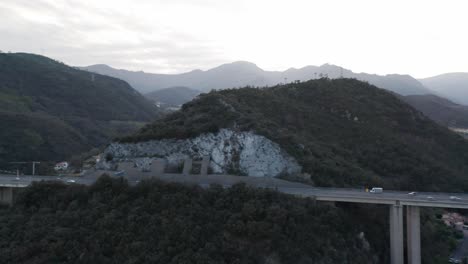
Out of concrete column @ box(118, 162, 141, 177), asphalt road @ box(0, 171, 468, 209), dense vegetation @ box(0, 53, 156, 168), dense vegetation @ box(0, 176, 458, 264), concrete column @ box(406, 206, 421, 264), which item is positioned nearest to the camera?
dense vegetation @ box(0, 176, 458, 264)

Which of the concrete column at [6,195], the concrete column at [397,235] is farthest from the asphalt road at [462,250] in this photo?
the concrete column at [6,195]

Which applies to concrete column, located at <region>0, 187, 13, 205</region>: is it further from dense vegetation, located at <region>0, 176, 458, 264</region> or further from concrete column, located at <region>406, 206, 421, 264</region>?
concrete column, located at <region>406, 206, 421, 264</region>

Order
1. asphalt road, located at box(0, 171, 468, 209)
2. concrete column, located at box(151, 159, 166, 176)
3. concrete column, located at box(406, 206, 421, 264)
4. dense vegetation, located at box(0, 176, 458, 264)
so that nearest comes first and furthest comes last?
dense vegetation, located at box(0, 176, 458, 264) < asphalt road, located at box(0, 171, 468, 209) < concrete column, located at box(406, 206, 421, 264) < concrete column, located at box(151, 159, 166, 176)

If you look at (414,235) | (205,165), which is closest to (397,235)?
(414,235)

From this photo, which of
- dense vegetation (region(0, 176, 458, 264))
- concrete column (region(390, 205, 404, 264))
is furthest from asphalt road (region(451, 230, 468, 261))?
concrete column (region(390, 205, 404, 264))

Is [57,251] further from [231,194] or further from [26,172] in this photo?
[26,172]

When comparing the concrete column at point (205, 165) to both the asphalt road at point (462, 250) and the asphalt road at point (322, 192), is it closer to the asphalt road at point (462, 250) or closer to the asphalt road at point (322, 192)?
the asphalt road at point (322, 192)
